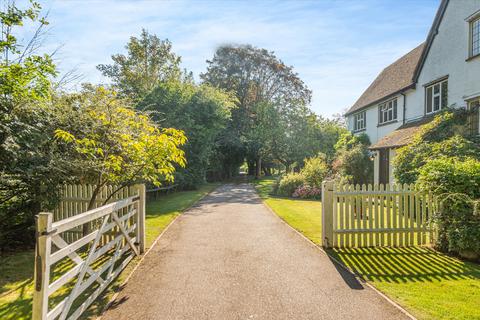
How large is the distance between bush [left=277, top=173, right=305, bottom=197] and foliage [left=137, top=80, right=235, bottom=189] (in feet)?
21.1

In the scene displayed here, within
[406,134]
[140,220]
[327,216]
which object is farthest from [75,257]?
[406,134]

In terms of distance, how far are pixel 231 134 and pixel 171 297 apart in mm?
31019

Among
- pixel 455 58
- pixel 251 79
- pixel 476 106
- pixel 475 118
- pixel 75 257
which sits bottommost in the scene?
pixel 75 257

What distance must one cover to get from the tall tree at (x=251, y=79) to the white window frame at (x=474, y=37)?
91.7ft

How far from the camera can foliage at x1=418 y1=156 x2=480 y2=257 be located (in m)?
6.42

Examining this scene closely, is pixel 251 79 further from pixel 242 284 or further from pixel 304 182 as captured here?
pixel 242 284

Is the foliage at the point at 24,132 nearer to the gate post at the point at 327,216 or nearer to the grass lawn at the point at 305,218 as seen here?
the gate post at the point at 327,216

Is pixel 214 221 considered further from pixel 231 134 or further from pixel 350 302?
pixel 231 134

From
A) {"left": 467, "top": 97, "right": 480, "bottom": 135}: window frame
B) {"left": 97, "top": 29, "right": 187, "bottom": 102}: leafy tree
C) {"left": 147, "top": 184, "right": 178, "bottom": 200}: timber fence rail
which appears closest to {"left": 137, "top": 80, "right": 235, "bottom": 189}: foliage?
{"left": 147, "top": 184, "right": 178, "bottom": 200}: timber fence rail

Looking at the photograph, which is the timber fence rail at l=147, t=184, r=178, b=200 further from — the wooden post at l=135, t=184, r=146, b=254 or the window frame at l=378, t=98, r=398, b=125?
the window frame at l=378, t=98, r=398, b=125

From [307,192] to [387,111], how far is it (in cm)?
860

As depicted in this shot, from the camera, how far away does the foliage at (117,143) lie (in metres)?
6.59

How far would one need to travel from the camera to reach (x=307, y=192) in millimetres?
18703

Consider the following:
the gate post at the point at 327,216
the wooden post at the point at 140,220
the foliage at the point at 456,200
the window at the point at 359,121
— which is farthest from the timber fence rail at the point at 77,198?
the window at the point at 359,121
